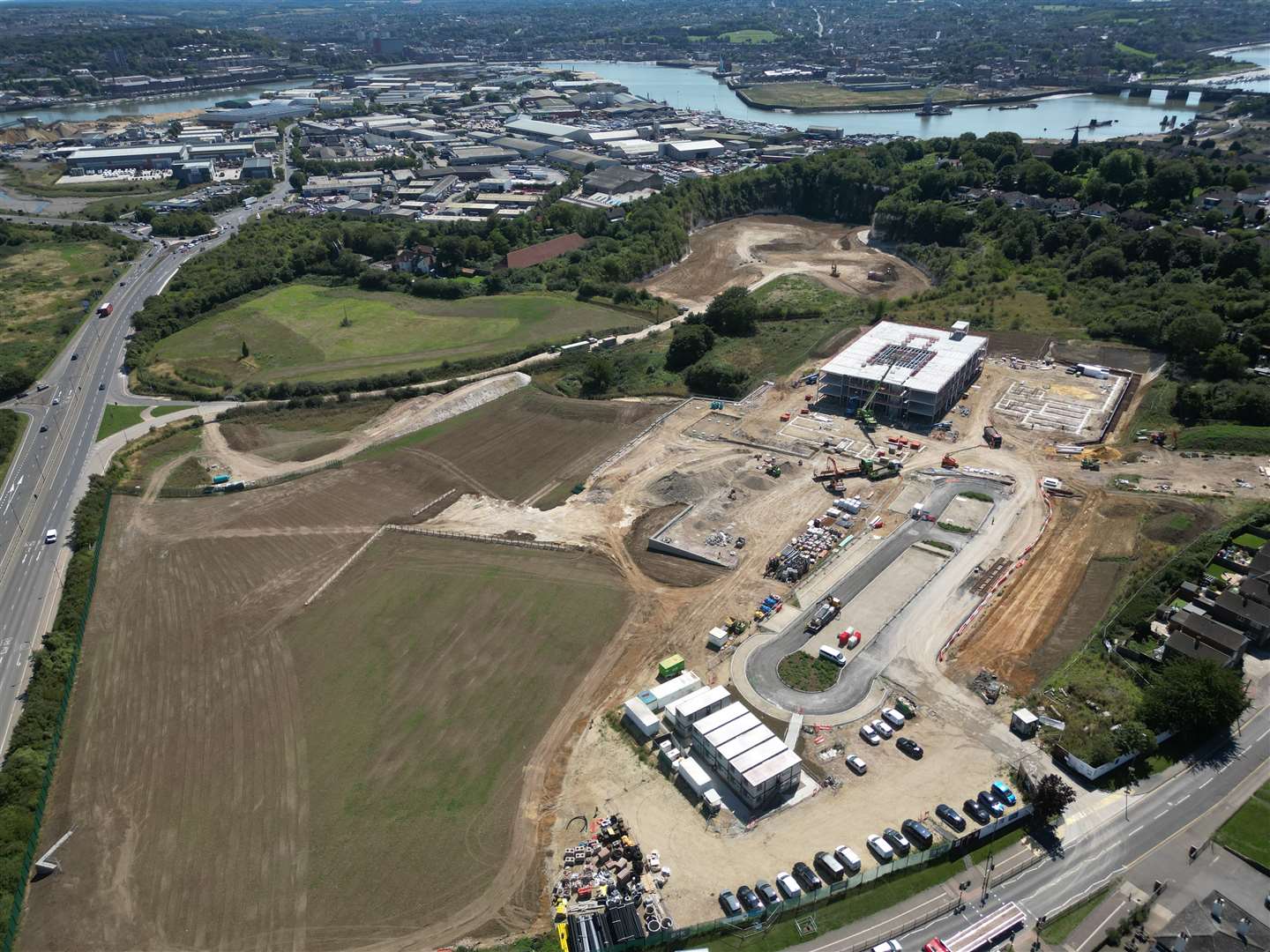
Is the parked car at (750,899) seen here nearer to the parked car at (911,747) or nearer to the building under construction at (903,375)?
the parked car at (911,747)

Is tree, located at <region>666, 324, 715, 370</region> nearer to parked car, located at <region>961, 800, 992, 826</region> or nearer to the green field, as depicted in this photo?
the green field

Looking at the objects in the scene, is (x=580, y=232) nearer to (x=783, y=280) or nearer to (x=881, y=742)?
(x=783, y=280)

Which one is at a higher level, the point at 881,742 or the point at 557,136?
the point at 557,136

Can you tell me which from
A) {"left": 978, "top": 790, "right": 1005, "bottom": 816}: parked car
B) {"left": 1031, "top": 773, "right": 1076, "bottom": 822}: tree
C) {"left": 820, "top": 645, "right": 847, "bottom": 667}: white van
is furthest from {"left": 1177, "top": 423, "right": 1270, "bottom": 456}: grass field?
{"left": 978, "top": 790, "right": 1005, "bottom": 816}: parked car

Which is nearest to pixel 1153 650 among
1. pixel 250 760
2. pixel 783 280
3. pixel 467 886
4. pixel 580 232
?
pixel 467 886

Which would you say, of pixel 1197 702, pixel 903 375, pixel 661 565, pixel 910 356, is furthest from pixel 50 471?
pixel 1197 702
